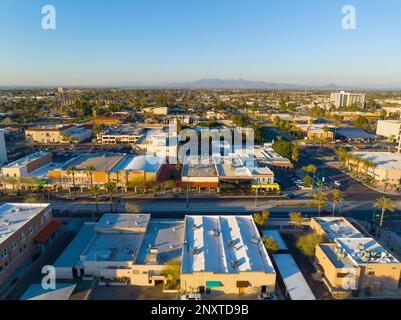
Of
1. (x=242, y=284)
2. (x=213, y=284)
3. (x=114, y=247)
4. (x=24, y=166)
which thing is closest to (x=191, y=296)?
(x=213, y=284)

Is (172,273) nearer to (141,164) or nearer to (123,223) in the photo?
(123,223)

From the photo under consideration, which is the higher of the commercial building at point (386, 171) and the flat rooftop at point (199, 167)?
the flat rooftop at point (199, 167)

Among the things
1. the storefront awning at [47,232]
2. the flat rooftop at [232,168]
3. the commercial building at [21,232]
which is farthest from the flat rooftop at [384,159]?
the commercial building at [21,232]

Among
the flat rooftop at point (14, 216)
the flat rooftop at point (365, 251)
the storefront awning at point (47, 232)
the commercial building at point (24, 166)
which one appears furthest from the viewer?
the commercial building at point (24, 166)

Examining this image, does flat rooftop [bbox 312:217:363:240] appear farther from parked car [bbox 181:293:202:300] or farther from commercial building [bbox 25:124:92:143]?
commercial building [bbox 25:124:92:143]

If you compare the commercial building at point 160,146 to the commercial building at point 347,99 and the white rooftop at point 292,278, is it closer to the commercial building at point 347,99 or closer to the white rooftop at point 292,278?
the white rooftop at point 292,278
